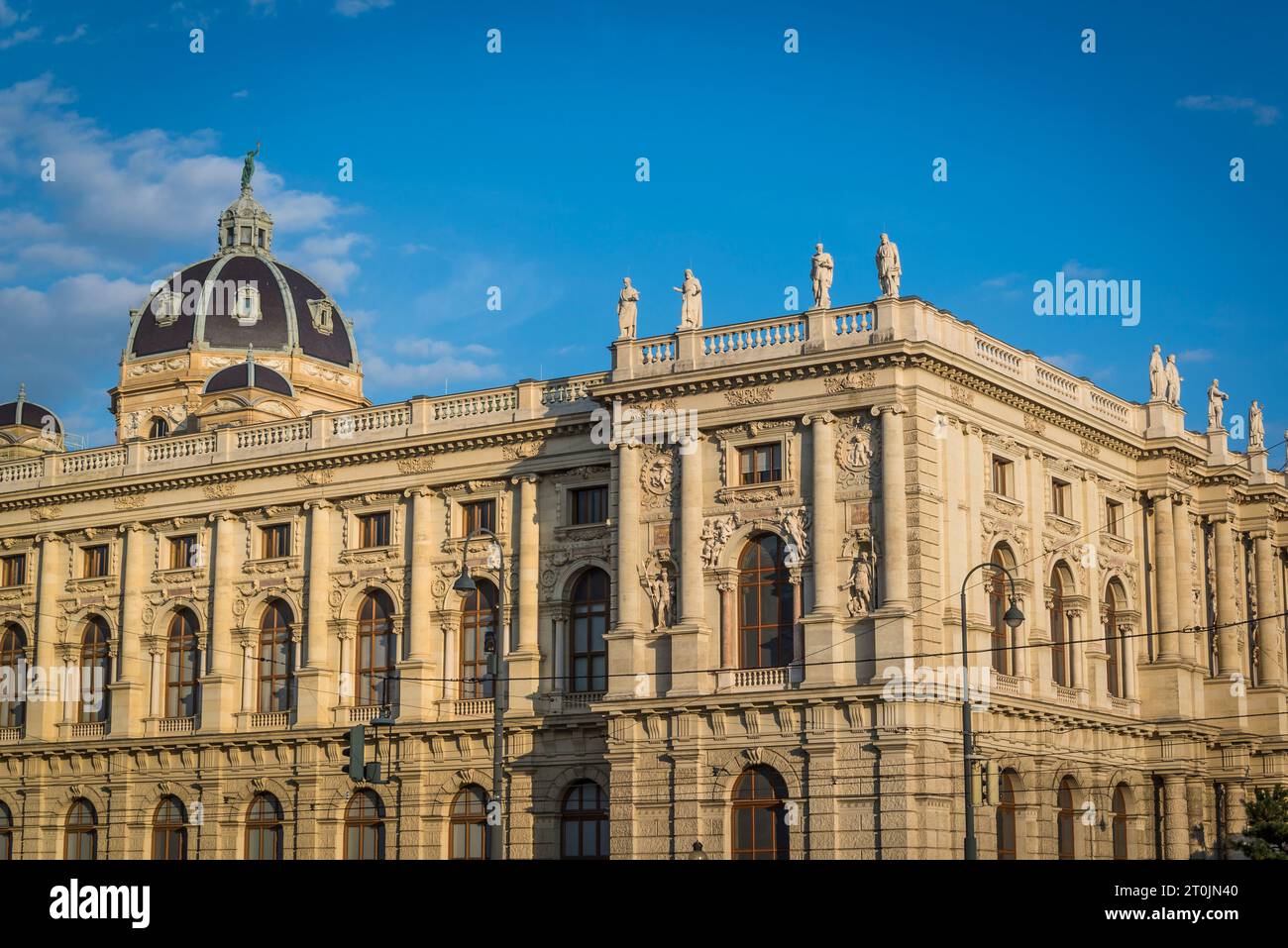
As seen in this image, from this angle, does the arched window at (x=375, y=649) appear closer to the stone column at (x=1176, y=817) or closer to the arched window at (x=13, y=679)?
the arched window at (x=13, y=679)

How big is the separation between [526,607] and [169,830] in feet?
53.3

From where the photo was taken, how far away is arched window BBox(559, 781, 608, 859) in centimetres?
5984

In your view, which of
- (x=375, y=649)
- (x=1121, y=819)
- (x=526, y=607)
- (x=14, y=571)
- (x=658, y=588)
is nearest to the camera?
(x=658, y=588)

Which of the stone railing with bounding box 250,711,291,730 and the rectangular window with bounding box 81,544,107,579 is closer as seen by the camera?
the stone railing with bounding box 250,711,291,730

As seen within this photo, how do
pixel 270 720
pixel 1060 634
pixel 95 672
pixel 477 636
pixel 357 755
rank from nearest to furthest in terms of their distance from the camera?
pixel 357 755 → pixel 1060 634 → pixel 477 636 → pixel 270 720 → pixel 95 672

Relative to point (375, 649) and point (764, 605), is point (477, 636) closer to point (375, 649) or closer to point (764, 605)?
point (375, 649)

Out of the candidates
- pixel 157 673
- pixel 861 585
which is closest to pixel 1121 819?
pixel 861 585

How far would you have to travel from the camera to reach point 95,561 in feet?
244

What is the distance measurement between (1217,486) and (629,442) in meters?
24.1

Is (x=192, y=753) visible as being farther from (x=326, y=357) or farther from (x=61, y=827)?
(x=326, y=357)

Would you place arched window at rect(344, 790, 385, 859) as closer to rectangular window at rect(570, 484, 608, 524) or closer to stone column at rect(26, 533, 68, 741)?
rectangular window at rect(570, 484, 608, 524)

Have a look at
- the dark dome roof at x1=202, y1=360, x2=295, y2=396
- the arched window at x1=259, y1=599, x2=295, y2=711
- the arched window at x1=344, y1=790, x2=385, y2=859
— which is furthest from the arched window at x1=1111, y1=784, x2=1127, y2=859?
the dark dome roof at x1=202, y1=360, x2=295, y2=396

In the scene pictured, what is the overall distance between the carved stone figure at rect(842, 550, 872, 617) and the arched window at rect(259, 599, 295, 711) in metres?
22.2
